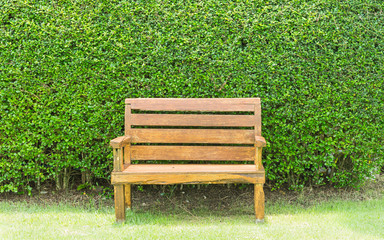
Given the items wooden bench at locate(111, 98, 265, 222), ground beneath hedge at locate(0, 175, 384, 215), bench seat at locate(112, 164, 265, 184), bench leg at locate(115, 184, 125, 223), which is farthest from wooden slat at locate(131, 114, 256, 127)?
ground beneath hedge at locate(0, 175, 384, 215)

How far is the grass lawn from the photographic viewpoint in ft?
10.1

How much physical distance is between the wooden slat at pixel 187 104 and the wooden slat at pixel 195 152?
0.40m

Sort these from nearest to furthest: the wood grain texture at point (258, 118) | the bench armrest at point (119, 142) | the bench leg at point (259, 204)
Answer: the bench armrest at point (119, 142) → the bench leg at point (259, 204) → the wood grain texture at point (258, 118)

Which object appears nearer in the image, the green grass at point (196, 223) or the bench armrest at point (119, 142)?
the green grass at point (196, 223)

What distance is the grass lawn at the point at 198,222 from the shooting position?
10.1ft

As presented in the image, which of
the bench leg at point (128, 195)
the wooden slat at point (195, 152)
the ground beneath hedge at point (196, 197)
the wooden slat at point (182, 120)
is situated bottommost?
the ground beneath hedge at point (196, 197)

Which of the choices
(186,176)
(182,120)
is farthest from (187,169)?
(182,120)

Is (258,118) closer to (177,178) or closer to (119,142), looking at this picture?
(177,178)

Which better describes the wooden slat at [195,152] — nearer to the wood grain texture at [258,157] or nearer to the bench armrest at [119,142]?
the bench armrest at [119,142]

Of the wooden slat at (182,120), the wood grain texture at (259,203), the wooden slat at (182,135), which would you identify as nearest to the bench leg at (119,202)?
the wooden slat at (182,135)

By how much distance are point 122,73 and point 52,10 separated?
102 centimetres

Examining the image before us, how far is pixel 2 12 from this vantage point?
3.96 meters

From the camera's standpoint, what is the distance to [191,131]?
3744mm

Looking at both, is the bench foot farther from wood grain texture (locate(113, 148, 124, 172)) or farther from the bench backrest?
the bench backrest
